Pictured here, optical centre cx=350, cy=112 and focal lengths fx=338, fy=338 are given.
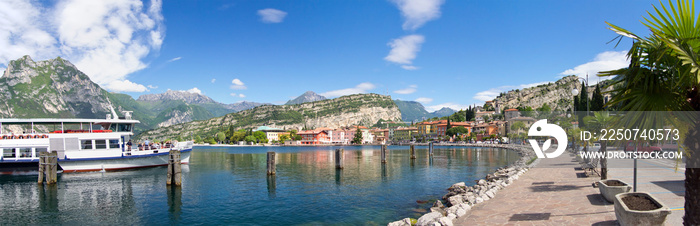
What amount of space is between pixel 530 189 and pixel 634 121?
14.1 metres

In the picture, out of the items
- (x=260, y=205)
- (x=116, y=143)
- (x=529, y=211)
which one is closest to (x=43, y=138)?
(x=116, y=143)

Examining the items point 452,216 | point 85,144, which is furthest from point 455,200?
point 85,144

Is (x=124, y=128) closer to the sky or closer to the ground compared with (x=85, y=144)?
closer to the sky

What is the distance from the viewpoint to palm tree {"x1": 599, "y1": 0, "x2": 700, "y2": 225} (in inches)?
180

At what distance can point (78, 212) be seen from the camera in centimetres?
2036

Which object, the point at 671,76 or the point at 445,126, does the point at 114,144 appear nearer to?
the point at 671,76

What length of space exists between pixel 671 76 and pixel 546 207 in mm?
9261

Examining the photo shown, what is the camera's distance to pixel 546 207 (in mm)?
12852

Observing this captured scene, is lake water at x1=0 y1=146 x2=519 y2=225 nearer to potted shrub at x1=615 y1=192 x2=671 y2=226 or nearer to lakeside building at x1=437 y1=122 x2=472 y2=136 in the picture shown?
potted shrub at x1=615 y1=192 x2=671 y2=226

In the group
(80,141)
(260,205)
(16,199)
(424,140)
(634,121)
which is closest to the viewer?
(634,121)

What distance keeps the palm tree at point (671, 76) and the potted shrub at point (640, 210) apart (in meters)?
2.63

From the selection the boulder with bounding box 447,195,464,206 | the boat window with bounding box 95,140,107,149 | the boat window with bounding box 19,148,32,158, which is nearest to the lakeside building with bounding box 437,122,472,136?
the boat window with bounding box 95,140,107,149

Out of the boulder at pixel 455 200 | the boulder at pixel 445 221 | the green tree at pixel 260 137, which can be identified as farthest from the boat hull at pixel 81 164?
the green tree at pixel 260 137

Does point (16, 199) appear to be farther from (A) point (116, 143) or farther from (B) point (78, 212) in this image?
(A) point (116, 143)
